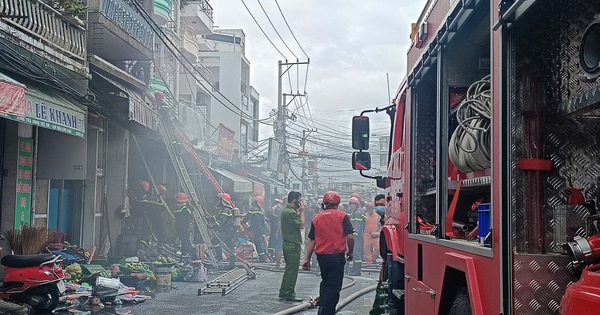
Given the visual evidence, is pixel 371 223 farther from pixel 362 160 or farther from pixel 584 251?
pixel 584 251

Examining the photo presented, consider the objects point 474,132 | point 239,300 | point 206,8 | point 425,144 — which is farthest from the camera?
point 206,8

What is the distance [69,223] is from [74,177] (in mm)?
2761

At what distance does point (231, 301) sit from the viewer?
10641 mm

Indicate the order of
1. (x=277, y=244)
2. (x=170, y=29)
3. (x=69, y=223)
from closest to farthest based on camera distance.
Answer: (x=69, y=223) → (x=277, y=244) → (x=170, y=29)

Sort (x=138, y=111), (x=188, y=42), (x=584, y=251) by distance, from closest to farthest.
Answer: (x=584, y=251)
(x=138, y=111)
(x=188, y=42)

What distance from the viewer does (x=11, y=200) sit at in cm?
1197

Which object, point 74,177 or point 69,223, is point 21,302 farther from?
point 69,223

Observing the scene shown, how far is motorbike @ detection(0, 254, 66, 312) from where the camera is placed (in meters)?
8.70

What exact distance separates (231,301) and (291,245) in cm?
129

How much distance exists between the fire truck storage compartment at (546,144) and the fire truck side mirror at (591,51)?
0.23 feet

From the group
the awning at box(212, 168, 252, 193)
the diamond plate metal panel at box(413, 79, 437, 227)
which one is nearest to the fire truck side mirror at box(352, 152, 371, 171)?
the diamond plate metal panel at box(413, 79, 437, 227)

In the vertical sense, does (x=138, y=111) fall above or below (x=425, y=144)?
above

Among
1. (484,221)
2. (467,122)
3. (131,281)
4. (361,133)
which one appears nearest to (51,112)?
(131,281)

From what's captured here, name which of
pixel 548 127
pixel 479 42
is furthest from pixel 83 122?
pixel 548 127
